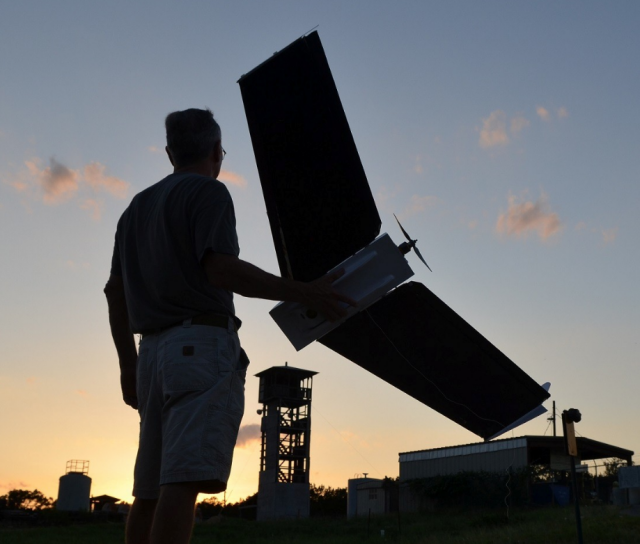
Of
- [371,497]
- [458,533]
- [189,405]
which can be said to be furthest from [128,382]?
[371,497]

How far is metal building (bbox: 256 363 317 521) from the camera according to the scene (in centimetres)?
4541

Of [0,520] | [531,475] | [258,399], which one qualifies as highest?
[258,399]

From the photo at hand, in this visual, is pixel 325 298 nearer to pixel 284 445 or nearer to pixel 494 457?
pixel 494 457

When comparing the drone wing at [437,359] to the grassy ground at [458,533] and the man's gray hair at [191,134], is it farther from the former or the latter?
the grassy ground at [458,533]

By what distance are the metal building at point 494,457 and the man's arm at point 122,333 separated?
3497 centimetres

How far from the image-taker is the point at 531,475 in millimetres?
33281

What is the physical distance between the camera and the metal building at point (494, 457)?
3553 centimetres

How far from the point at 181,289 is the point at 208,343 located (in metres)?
0.26

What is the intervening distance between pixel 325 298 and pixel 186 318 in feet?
2.15

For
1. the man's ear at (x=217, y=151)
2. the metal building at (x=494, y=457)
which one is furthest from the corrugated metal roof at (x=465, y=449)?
the man's ear at (x=217, y=151)

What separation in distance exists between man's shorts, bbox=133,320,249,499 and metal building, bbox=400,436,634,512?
35.3 metres

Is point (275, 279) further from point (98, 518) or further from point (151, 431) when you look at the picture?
point (98, 518)

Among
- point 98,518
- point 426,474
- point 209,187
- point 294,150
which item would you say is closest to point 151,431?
point 209,187

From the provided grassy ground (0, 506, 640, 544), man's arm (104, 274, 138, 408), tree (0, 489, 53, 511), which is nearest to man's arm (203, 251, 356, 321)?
man's arm (104, 274, 138, 408)
